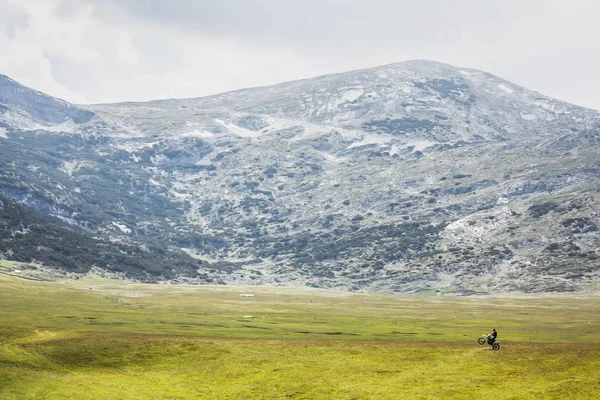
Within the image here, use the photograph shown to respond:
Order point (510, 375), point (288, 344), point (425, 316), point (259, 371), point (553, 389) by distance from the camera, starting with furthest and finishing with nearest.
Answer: point (425, 316), point (288, 344), point (259, 371), point (510, 375), point (553, 389)

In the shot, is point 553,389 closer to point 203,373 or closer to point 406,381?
Result: point 406,381

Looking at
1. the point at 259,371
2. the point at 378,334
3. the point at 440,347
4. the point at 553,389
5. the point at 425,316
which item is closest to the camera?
the point at 553,389

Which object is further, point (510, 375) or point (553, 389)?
point (510, 375)

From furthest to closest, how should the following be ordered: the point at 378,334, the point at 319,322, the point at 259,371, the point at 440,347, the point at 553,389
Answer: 1. the point at 319,322
2. the point at 378,334
3. the point at 440,347
4. the point at 259,371
5. the point at 553,389

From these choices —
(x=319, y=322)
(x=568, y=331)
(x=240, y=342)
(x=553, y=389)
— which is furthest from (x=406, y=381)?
(x=319, y=322)

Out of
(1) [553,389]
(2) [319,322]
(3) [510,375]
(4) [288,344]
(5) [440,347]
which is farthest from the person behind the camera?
(2) [319,322]

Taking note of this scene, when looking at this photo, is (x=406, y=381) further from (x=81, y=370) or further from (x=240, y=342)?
(x=81, y=370)

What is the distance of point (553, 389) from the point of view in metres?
60.5

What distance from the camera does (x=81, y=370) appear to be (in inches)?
3063

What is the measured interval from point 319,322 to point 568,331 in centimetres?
6030

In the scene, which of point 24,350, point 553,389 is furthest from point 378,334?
point 24,350

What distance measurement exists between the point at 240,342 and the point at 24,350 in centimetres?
3228

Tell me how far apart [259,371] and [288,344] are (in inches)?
615

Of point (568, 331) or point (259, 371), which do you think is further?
point (568, 331)
